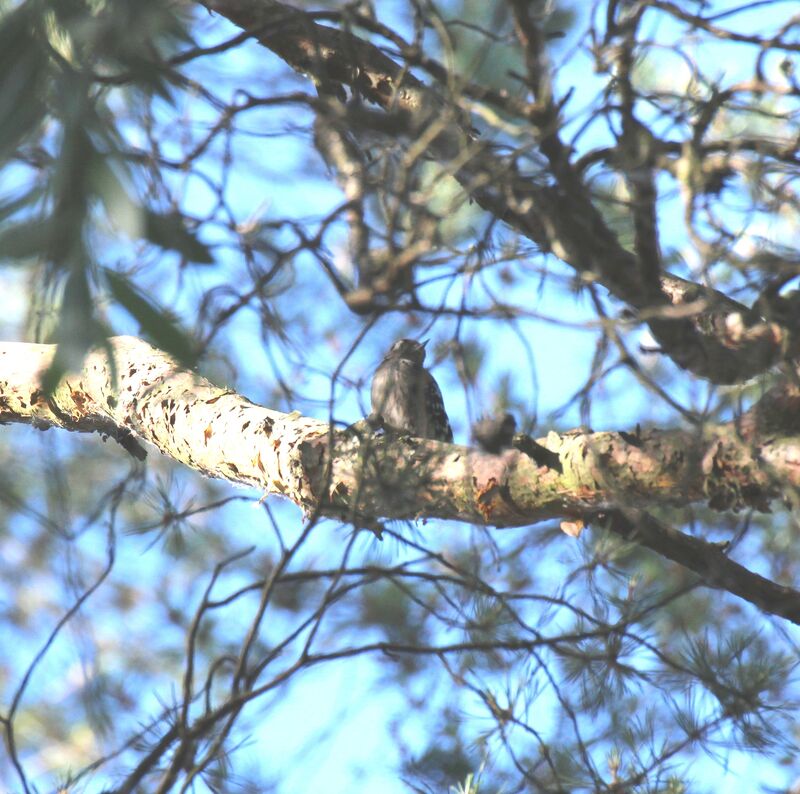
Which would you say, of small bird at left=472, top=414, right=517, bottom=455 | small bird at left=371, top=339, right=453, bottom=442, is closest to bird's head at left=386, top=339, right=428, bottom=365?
small bird at left=371, top=339, right=453, bottom=442

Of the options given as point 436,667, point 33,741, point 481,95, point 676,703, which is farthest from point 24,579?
point 481,95

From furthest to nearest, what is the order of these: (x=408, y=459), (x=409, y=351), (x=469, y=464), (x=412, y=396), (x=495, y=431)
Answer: (x=409, y=351), (x=412, y=396), (x=408, y=459), (x=469, y=464), (x=495, y=431)

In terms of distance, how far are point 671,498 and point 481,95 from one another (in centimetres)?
81

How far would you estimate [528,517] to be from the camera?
7.09 feet

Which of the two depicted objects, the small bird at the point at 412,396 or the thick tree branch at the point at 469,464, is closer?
the thick tree branch at the point at 469,464

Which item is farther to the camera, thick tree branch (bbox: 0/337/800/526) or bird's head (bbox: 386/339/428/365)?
bird's head (bbox: 386/339/428/365)

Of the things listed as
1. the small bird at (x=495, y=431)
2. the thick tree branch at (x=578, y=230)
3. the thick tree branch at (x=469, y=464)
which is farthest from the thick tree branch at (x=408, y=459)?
the small bird at (x=495, y=431)

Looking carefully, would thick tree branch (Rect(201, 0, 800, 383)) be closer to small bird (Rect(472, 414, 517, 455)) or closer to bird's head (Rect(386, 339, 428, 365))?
small bird (Rect(472, 414, 517, 455))

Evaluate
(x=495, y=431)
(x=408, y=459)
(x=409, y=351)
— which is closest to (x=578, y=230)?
(x=495, y=431)

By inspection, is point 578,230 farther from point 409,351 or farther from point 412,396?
point 409,351

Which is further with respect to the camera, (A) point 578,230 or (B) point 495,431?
(B) point 495,431

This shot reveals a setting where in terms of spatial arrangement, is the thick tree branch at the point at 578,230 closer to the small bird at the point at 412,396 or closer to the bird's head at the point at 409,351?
the small bird at the point at 412,396

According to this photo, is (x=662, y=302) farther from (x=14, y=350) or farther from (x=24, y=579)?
A: (x=24, y=579)

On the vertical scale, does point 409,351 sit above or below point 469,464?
above
